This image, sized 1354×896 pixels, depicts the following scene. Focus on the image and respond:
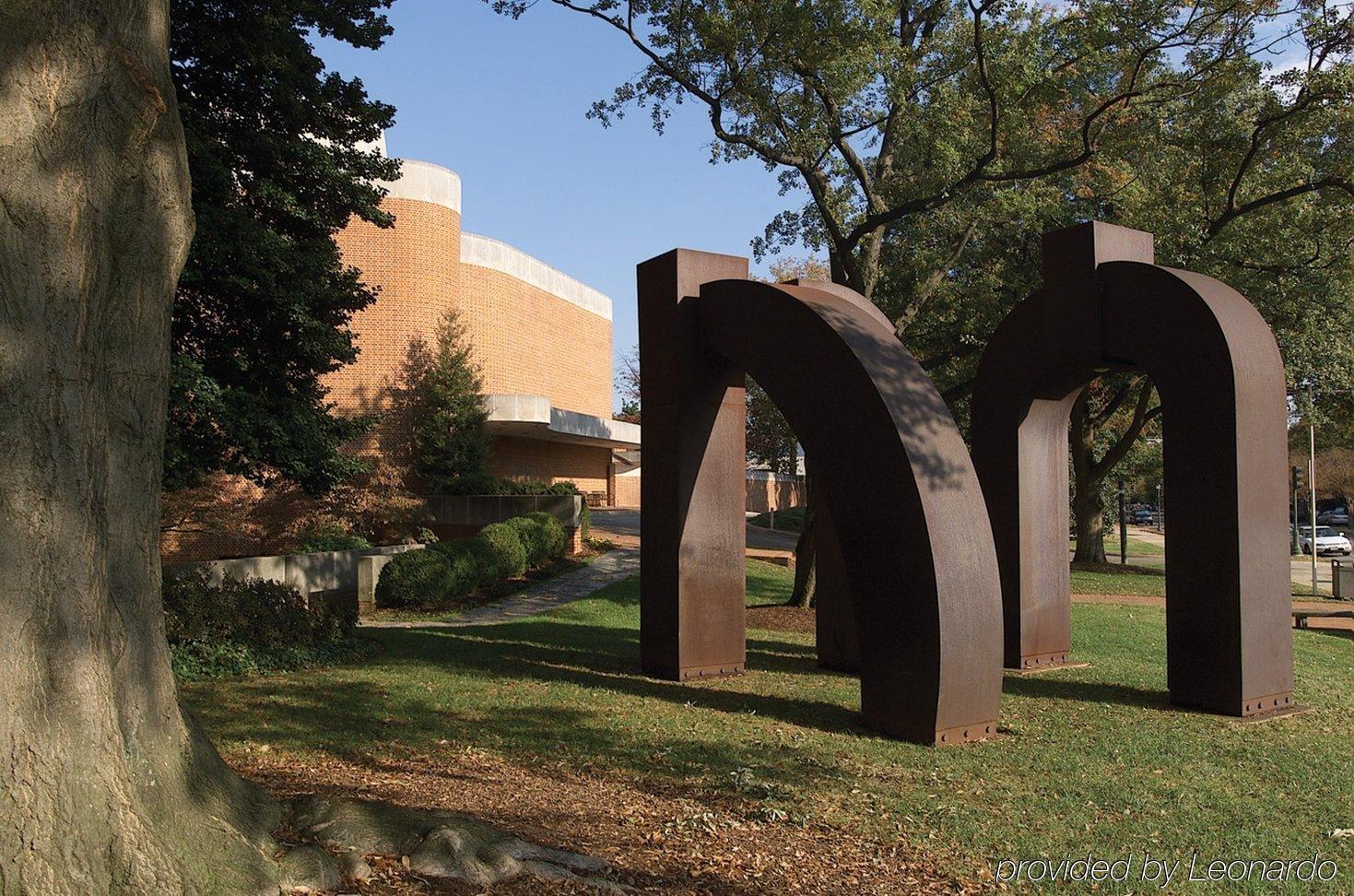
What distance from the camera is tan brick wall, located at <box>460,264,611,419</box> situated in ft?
105

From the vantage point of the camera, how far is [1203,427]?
28.9ft

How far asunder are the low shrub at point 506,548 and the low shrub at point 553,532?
2002mm

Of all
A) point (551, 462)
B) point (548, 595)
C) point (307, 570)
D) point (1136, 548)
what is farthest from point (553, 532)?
point (1136, 548)

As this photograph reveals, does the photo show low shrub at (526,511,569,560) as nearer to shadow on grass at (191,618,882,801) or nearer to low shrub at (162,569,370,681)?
low shrub at (162,569,370,681)

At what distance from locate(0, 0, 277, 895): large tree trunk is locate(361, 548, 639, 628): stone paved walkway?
11.5 metres

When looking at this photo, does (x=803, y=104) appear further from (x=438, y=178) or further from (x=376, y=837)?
(x=438, y=178)

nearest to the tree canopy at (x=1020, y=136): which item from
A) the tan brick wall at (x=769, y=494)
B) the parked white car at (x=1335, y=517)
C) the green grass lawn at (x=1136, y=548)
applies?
the green grass lawn at (x=1136, y=548)

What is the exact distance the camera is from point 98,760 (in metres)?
3.56

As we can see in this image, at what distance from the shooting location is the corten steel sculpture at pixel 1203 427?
860 cm

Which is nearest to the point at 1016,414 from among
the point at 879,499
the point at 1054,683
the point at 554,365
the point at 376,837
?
the point at 1054,683

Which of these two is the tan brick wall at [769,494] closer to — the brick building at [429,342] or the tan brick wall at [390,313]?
the brick building at [429,342]

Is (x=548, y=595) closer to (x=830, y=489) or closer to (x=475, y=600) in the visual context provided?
(x=475, y=600)

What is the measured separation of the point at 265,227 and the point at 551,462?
25.7m

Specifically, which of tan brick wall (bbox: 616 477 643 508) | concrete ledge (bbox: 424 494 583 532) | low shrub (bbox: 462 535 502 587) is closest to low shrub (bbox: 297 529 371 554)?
low shrub (bbox: 462 535 502 587)
